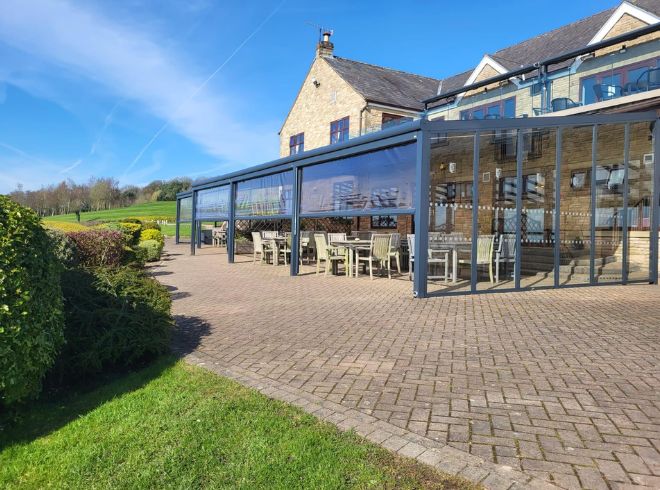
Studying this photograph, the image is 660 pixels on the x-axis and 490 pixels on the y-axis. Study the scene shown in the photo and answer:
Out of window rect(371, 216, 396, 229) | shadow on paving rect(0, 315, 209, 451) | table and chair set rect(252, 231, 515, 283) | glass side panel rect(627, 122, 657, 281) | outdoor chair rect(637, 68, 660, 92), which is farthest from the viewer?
window rect(371, 216, 396, 229)

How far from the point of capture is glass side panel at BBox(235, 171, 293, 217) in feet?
45.5

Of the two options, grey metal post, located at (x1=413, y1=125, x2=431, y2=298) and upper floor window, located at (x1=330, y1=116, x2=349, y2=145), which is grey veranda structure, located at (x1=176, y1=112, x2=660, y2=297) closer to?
grey metal post, located at (x1=413, y1=125, x2=431, y2=298)

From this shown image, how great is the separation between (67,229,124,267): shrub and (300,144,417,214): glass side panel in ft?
16.3

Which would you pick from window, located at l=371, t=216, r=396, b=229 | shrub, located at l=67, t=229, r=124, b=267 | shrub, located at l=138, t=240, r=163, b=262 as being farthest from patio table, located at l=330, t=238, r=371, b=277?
shrub, located at l=138, t=240, r=163, b=262

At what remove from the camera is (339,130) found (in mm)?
22578

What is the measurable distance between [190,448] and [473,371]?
Result: 8.39 feet

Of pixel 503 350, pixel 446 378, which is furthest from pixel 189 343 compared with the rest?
pixel 503 350

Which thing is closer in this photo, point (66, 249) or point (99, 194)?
point (66, 249)

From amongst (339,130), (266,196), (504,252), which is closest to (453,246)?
(504,252)

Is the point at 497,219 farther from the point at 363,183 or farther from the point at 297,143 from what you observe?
the point at 297,143

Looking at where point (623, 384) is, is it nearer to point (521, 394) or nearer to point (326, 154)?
point (521, 394)

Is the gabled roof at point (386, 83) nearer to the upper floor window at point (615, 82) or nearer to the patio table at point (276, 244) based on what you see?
the upper floor window at point (615, 82)

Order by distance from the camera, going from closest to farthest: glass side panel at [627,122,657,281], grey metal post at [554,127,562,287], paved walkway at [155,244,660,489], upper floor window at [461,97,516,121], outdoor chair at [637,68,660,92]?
paved walkway at [155,244,660,489] < grey metal post at [554,127,562,287] < glass side panel at [627,122,657,281] < outdoor chair at [637,68,660,92] < upper floor window at [461,97,516,121]

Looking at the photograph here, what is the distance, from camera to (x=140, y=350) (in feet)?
13.8
